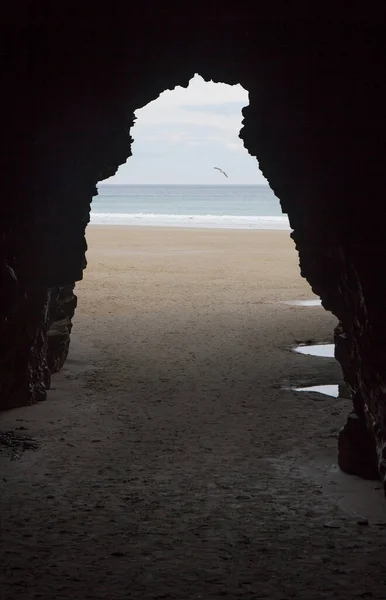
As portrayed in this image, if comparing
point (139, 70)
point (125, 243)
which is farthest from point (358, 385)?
point (125, 243)

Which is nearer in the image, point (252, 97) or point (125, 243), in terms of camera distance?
point (252, 97)

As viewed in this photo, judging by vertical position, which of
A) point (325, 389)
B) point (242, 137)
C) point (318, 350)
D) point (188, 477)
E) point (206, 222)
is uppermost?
point (242, 137)

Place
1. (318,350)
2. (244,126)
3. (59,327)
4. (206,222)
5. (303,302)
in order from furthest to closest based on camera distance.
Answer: (206,222)
(303,302)
(318,350)
(59,327)
(244,126)

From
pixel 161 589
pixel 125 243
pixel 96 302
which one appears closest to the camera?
pixel 161 589

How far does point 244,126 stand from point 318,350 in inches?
268

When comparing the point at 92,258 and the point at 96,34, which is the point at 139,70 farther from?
the point at 92,258

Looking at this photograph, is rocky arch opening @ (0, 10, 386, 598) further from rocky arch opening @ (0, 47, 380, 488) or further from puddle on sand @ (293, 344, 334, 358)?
puddle on sand @ (293, 344, 334, 358)

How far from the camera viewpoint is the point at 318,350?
14.6 m

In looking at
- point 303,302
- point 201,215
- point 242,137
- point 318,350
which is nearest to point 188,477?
point 242,137

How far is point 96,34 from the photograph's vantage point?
7.98 m

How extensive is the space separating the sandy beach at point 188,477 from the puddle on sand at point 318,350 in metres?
0.38

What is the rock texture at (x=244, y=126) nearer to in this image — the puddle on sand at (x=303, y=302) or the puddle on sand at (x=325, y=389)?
the puddle on sand at (x=325, y=389)

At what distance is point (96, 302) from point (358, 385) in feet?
41.1

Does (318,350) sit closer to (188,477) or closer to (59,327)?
(59,327)
